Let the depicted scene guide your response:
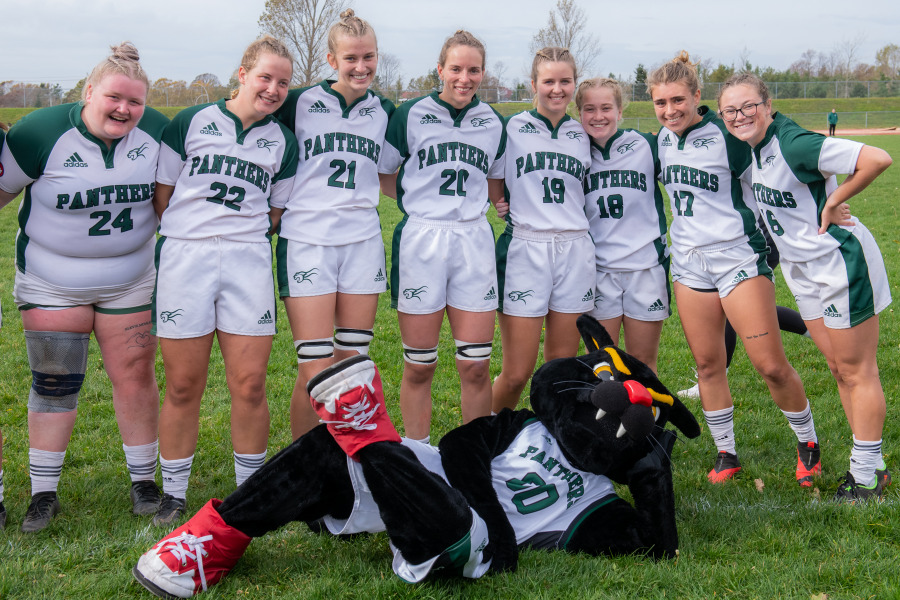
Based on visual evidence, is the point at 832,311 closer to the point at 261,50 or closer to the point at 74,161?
the point at 261,50

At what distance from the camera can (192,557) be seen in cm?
308

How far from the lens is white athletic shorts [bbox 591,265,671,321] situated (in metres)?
4.73

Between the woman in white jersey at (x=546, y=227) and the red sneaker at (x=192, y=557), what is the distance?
215 cm

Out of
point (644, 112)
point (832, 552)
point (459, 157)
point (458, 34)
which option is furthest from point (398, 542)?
point (644, 112)

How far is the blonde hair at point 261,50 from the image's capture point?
399 centimetres

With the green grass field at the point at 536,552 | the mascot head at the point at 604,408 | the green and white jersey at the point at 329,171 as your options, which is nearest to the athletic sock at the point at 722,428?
the green grass field at the point at 536,552

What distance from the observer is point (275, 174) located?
4176 mm

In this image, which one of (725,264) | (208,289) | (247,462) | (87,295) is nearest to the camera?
(208,289)

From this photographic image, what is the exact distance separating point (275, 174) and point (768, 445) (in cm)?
363

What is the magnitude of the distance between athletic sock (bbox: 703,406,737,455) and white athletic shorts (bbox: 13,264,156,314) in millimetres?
3401

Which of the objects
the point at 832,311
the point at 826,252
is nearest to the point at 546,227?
the point at 826,252

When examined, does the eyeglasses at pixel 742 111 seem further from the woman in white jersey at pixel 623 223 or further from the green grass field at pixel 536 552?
the green grass field at pixel 536 552

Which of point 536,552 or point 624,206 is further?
point 624,206

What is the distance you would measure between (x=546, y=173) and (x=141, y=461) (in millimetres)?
2859
